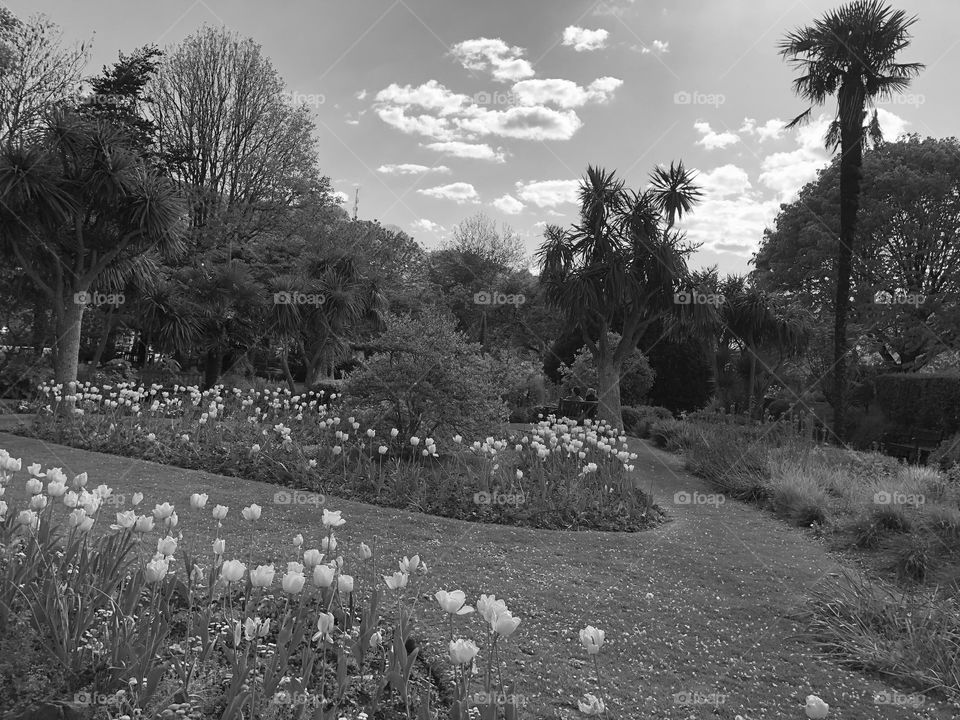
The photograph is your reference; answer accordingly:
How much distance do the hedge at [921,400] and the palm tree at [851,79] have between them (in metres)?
1.91

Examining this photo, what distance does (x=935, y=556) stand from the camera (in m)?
5.75

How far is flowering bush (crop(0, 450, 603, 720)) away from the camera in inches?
90.2

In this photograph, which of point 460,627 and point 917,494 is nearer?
point 460,627

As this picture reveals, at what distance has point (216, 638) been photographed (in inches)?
102

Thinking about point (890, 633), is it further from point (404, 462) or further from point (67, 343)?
point (67, 343)

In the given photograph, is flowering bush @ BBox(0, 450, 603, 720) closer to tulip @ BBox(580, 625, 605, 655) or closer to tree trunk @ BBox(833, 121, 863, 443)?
tulip @ BBox(580, 625, 605, 655)

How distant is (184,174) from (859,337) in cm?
2456

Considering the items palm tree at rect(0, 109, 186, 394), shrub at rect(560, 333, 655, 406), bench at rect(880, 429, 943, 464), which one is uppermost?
palm tree at rect(0, 109, 186, 394)

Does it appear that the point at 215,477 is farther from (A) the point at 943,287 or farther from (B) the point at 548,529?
(A) the point at 943,287

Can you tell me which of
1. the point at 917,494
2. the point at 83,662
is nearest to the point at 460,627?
the point at 83,662

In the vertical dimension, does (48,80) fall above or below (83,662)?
above

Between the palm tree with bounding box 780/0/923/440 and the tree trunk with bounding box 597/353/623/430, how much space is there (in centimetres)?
509

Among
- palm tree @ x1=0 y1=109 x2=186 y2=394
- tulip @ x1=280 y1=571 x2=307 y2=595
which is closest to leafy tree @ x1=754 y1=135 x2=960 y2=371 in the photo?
palm tree @ x1=0 y1=109 x2=186 y2=394

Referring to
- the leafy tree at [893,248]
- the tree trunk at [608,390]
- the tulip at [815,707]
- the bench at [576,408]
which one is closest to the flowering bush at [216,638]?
the tulip at [815,707]
